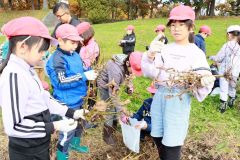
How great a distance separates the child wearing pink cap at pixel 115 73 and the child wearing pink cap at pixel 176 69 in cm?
30

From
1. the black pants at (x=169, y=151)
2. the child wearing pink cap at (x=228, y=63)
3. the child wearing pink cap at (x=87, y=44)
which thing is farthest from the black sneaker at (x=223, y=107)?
the black pants at (x=169, y=151)

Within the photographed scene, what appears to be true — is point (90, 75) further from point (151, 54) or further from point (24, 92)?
point (24, 92)

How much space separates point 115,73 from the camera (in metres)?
3.35

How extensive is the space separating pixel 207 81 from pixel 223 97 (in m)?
3.13

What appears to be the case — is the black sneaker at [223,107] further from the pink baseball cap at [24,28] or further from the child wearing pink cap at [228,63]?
the pink baseball cap at [24,28]

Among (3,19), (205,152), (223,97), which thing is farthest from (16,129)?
(3,19)

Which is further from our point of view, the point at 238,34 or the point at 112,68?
the point at 238,34

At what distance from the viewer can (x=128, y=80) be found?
9.91 feet

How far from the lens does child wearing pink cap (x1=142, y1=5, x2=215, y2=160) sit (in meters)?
2.62

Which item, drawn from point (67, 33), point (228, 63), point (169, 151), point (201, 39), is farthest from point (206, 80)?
point (201, 39)

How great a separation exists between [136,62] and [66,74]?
65 centimetres

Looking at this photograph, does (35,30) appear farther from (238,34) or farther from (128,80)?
(238,34)

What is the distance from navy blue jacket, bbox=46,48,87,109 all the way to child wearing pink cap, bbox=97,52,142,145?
0.27 m

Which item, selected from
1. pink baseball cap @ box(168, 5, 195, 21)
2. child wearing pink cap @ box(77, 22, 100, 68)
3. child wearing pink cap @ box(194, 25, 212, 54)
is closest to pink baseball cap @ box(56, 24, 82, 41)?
child wearing pink cap @ box(77, 22, 100, 68)
